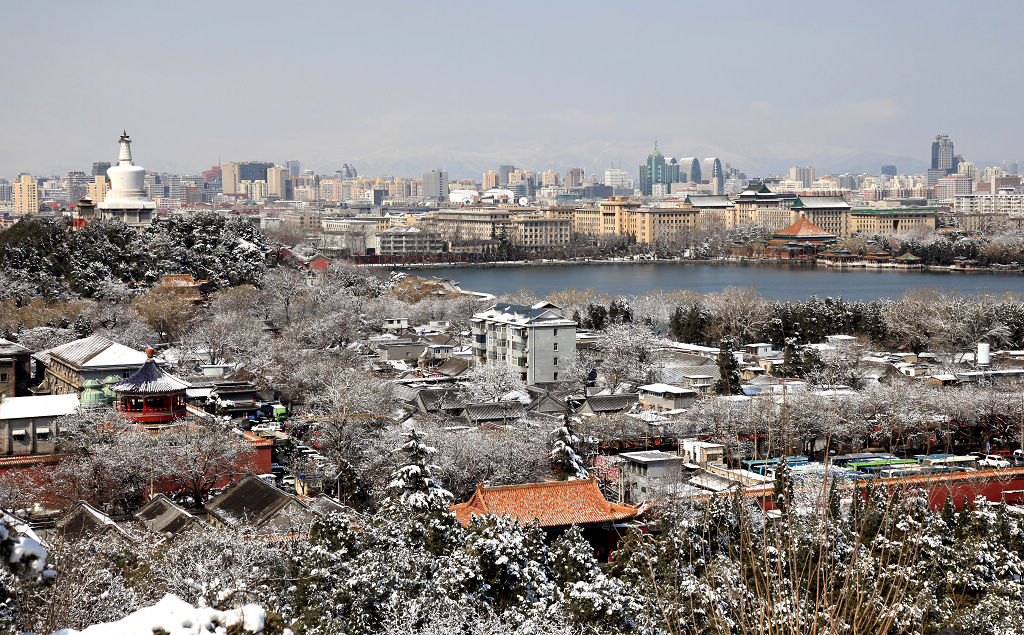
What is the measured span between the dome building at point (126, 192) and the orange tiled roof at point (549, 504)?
1969 cm

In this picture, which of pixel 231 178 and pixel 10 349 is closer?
pixel 10 349

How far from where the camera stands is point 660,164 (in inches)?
4658

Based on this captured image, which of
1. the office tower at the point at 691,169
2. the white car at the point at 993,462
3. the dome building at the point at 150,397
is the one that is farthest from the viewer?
the office tower at the point at 691,169

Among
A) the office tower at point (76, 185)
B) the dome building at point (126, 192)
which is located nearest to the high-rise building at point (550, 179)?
the office tower at point (76, 185)

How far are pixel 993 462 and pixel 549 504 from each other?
14.8 feet

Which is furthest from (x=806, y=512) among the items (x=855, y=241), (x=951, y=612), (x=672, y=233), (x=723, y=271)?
(x=672, y=233)

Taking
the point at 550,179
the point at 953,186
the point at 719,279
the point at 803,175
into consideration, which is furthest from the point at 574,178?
the point at 719,279

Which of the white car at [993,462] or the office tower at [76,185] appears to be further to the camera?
the office tower at [76,185]

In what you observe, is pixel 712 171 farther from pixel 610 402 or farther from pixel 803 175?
pixel 610 402

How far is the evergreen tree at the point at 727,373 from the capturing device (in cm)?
1294

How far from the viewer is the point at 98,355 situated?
37.7 ft

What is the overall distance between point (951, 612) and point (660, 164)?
115 meters

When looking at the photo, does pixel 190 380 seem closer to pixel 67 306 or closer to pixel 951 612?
pixel 67 306

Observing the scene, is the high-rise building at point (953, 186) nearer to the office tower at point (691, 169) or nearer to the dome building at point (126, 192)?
the office tower at point (691, 169)
